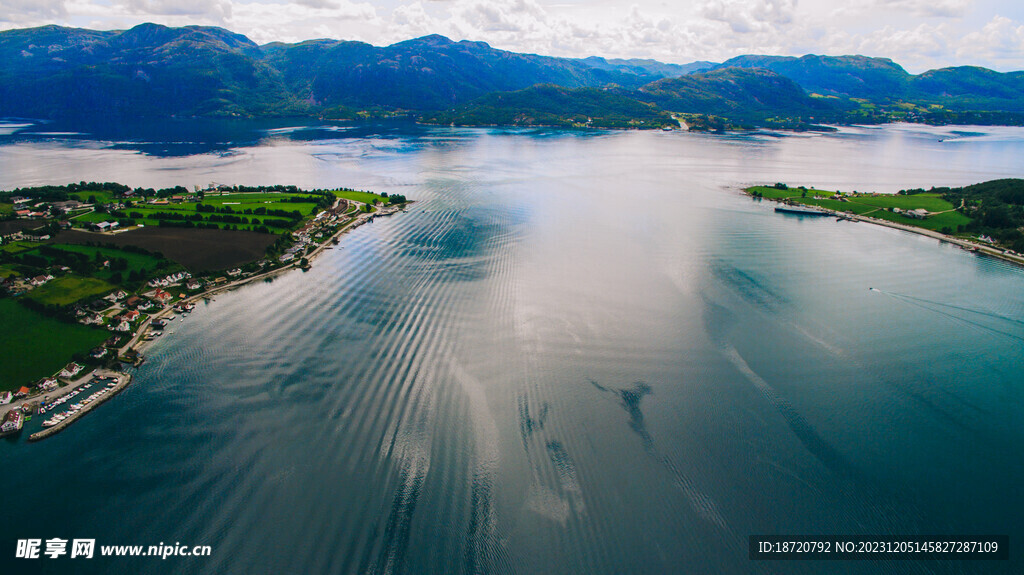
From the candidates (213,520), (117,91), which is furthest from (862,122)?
(117,91)

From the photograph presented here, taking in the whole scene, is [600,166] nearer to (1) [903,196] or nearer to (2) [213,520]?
(1) [903,196]

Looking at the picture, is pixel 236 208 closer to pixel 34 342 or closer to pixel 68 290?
pixel 68 290

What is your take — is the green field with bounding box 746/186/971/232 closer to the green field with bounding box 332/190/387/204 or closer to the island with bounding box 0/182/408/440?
the green field with bounding box 332/190/387/204

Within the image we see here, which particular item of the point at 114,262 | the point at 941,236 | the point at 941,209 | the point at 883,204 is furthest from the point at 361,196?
the point at 941,209

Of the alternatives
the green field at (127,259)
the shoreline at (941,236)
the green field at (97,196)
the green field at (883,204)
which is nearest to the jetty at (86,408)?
the green field at (127,259)

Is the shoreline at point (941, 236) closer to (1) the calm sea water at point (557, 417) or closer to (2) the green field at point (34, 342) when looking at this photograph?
(1) the calm sea water at point (557, 417)
